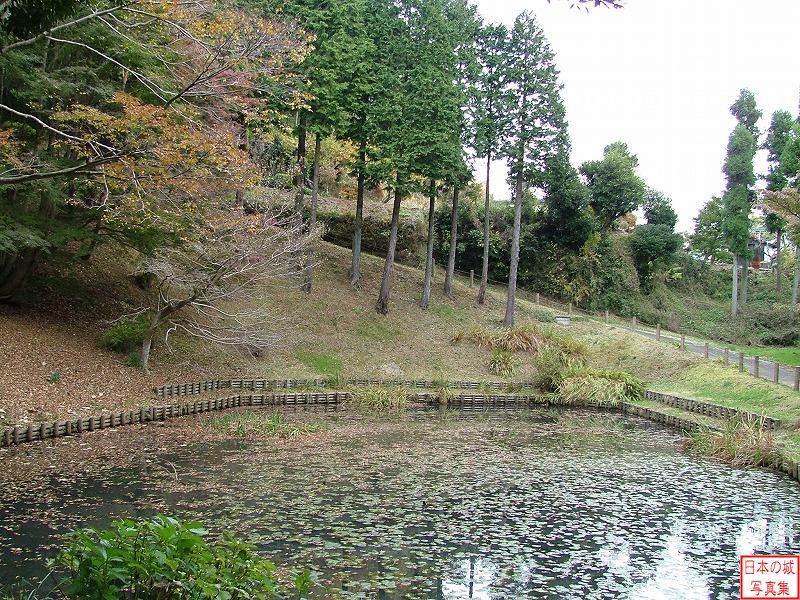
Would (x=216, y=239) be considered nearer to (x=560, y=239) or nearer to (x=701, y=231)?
(x=560, y=239)

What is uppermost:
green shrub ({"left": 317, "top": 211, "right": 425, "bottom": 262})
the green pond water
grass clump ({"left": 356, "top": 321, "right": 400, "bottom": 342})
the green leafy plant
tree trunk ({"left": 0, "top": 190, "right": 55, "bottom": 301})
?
green shrub ({"left": 317, "top": 211, "right": 425, "bottom": 262})

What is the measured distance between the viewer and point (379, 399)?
22266mm

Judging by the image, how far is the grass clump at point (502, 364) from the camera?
88.5ft

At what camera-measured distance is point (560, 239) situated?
39.1 metres

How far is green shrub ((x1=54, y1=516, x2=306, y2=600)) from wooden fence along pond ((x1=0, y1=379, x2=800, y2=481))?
34.9 ft

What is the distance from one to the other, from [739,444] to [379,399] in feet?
34.0

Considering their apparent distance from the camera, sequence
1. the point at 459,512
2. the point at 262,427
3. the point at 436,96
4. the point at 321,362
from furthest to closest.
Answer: the point at 436,96
the point at 321,362
the point at 262,427
the point at 459,512

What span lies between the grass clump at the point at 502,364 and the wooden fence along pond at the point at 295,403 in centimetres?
130

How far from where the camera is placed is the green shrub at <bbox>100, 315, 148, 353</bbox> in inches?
782

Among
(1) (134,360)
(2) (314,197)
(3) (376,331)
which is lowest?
(1) (134,360)

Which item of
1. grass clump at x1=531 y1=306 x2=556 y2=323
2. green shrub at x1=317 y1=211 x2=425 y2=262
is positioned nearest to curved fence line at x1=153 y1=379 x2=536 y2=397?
grass clump at x1=531 y1=306 x2=556 y2=323

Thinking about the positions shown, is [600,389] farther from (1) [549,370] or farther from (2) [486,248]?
(2) [486,248]

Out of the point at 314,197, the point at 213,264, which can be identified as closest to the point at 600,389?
the point at 314,197

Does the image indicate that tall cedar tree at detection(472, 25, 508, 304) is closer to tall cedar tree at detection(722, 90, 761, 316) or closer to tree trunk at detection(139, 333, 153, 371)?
tall cedar tree at detection(722, 90, 761, 316)
